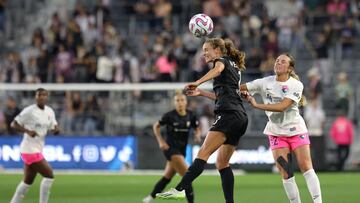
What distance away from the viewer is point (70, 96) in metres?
26.9

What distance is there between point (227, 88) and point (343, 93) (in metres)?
A: 14.8

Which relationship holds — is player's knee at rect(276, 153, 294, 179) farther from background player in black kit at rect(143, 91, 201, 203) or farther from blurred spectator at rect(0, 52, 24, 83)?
blurred spectator at rect(0, 52, 24, 83)

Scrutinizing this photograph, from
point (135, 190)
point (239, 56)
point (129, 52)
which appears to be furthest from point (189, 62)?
point (239, 56)

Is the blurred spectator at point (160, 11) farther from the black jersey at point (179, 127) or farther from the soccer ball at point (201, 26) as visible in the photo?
the soccer ball at point (201, 26)

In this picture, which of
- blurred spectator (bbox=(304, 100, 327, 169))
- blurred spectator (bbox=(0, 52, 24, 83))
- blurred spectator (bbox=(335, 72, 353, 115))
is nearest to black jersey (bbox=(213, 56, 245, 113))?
blurred spectator (bbox=(304, 100, 327, 169))

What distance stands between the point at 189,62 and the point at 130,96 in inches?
99.3

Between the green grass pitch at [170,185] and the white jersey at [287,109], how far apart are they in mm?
3372

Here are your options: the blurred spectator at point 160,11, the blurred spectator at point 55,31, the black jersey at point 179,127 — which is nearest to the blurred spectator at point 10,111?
the blurred spectator at point 55,31

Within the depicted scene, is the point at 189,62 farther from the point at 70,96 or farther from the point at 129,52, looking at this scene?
the point at 70,96

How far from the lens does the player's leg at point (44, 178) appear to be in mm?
14430

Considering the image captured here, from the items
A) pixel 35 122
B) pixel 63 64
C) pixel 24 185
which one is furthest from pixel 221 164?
pixel 63 64

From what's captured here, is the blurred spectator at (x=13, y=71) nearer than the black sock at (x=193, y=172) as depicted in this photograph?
No

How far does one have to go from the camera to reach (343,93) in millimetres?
26766

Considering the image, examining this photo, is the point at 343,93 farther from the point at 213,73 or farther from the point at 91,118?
the point at 213,73
